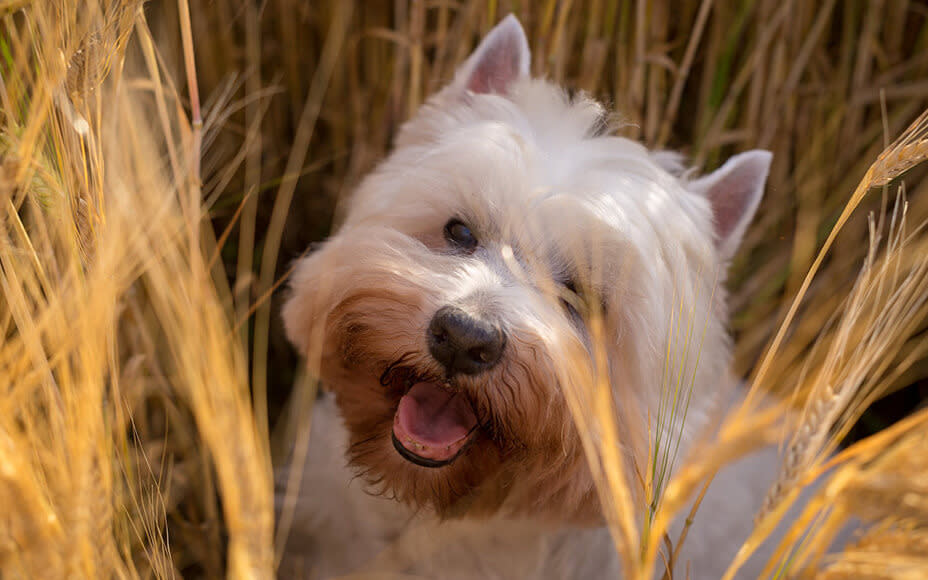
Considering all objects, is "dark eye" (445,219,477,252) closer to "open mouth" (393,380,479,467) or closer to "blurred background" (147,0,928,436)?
"open mouth" (393,380,479,467)

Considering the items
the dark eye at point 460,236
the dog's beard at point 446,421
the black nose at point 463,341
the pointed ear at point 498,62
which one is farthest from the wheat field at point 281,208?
the dark eye at point 460,236

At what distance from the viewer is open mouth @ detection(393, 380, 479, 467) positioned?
1823mm

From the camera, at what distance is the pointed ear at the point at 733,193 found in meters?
1.97

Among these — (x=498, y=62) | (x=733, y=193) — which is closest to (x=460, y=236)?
(x=498, y=62)

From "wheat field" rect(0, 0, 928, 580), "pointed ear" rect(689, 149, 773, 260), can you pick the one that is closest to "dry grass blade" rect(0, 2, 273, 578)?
"wheat field" rect(0, 0, 928, 580)

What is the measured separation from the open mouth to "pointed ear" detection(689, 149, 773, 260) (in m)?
0.82

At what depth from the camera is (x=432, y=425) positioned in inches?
72.9

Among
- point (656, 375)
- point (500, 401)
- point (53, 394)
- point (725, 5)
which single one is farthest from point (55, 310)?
point (725, 5)

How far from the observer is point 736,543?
2330 mm

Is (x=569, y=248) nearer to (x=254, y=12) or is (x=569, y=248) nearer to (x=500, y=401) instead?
(x=500, y=401)

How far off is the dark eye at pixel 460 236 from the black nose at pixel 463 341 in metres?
0.29

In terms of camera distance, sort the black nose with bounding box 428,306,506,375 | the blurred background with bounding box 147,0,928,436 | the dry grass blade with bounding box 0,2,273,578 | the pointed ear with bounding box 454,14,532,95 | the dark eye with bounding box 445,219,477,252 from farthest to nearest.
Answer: the blurred background with bounding box 147,0,928,436, the pointed ear with bounding box 454,14,532,95, the dark eye with bounding box 445,219,477,252, the black nose with bounding box 428,306,506,375, the dry grass blade with bounding box 0,2,273,578

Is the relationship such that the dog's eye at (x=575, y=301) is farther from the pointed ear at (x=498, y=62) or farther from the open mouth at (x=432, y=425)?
the pointed ear at (x=498, y=62)

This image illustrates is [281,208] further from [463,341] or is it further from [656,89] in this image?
[656,89]
